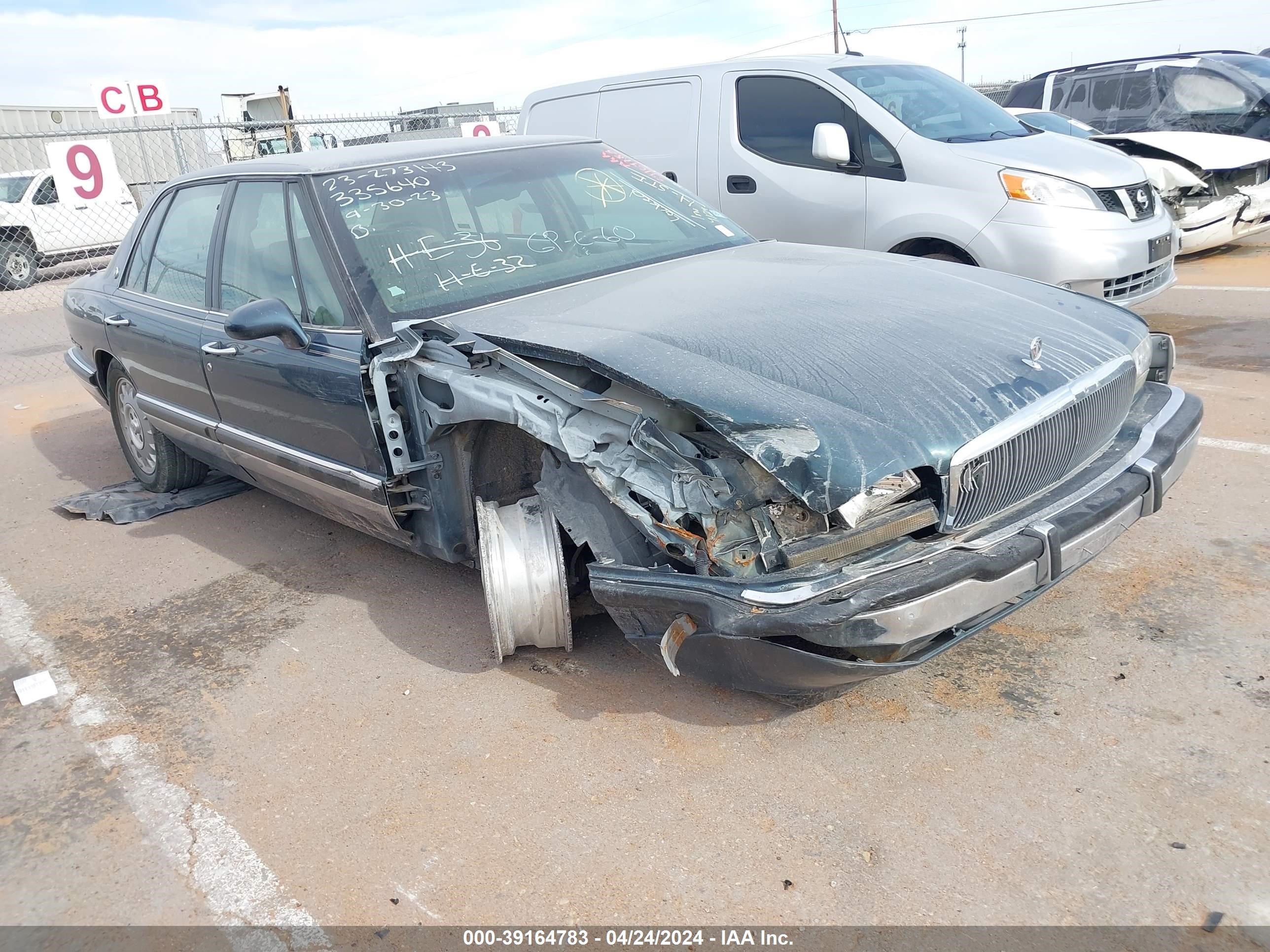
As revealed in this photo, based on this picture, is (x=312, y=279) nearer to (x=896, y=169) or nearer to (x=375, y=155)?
(x=375, y=155)

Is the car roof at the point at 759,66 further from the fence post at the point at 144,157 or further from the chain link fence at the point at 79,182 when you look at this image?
the fence post at the point at 144,157

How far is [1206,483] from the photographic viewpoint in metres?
4.30

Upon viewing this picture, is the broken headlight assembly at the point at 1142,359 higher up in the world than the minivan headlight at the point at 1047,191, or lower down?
lower down

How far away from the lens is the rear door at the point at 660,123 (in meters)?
6.89

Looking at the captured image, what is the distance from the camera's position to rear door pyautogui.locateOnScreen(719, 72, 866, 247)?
628 cm

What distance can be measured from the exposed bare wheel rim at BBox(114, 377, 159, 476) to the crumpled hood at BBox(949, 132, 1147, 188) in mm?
4896

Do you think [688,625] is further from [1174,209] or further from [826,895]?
[1174,209]

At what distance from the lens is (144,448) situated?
5.47m

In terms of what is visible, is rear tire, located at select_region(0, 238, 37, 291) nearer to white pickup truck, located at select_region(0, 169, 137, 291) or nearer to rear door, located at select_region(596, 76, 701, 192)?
white pickup truck, located at select_region(0, 169, 137, 291)

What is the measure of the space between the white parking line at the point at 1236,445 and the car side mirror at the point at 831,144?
2625 mm

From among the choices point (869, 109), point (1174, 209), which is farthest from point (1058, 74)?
point (869, 109)

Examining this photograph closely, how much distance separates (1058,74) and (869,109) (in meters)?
5.92

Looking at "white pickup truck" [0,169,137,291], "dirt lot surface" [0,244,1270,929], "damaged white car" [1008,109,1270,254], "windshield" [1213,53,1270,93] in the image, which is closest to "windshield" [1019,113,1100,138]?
"damaged white car" [1008,109,1270,254]

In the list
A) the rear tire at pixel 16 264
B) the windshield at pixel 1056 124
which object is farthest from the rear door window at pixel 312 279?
the rear tire at pixel 16 264
